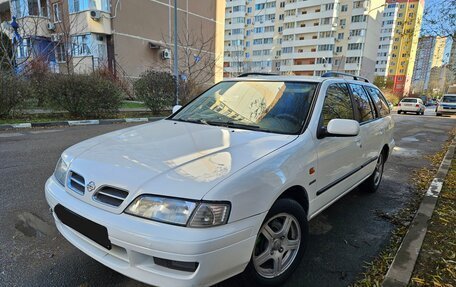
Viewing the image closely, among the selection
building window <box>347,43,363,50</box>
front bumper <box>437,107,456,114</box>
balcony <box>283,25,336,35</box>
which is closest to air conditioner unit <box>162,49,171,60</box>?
front bumper <box>437,107,456,114</box>

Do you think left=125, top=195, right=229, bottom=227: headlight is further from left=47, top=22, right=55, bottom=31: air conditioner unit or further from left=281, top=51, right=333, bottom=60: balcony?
left=281, top=51, right=333, bottom=60: balcony

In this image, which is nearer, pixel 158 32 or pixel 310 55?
pixel 158 32

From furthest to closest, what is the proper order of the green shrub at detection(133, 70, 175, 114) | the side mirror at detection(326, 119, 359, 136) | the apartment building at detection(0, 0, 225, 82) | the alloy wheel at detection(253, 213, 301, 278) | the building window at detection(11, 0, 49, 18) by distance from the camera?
the building window at detection(11, 0, 49, 18)
the apartment building at detection(0, 0, 225, 82)
the green shrub at detection(133, 70, 175, 114)
the side mirror at detection(326, 119, 359, 136)
the alloy wheel at detection(253, 213, 301, 278)

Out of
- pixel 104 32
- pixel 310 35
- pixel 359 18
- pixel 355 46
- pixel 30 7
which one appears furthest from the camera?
pixel 310 35

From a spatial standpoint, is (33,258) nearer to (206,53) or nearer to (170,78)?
(170,78)

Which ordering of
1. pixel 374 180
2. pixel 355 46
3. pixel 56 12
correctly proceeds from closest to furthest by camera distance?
1. pixel 374 180
2. pixel 56 12
3. pixel 355 46

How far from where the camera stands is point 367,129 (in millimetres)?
3766

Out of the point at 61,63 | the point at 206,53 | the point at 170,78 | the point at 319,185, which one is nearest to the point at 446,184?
the point at 319,185

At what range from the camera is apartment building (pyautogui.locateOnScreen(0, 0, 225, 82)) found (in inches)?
856

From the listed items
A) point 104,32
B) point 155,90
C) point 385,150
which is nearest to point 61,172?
point 385,150

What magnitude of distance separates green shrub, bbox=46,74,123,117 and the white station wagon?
8.86 meters

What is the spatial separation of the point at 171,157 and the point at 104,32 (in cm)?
2359

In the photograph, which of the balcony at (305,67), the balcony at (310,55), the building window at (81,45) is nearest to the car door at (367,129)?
the building window at (81,45)

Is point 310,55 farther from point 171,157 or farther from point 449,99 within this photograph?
point 171,157
